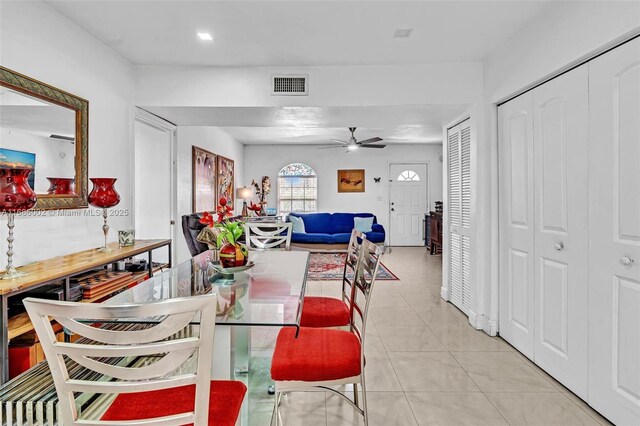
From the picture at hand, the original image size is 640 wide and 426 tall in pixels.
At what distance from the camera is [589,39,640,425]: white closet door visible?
173cm

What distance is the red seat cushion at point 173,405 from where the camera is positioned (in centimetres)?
113

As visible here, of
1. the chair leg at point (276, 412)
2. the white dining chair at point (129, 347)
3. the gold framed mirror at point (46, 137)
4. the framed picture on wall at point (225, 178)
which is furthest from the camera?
the framed picture on wall at point (225, 178)

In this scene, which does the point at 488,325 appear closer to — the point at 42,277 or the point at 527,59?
the point at 527,59

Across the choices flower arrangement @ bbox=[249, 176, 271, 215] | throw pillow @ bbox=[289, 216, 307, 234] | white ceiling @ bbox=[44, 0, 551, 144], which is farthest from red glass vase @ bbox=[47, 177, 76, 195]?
flower arrangement @ bbox=[249, 176, 271, 215]

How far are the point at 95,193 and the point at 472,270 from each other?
3232 mm

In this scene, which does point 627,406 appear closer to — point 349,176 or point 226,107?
point 226,107

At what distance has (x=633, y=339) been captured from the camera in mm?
1738

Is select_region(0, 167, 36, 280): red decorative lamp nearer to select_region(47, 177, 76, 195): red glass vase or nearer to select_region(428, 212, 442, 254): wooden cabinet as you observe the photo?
select_region(47, 177, 76, 195): red glass vase

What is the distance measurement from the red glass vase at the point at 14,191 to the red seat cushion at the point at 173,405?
1.23 metres

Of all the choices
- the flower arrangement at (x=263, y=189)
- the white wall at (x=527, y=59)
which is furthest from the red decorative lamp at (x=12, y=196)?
the flower arrangement at (x=263, y=189)

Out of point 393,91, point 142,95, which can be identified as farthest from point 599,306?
point 142,95

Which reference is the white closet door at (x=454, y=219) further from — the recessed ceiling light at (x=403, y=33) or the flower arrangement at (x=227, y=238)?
the flower arrangement at (x=227, y=238)

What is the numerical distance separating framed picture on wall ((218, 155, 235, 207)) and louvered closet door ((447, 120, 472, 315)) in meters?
4.26

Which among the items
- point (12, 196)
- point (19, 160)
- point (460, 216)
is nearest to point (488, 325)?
point (460, 216)
